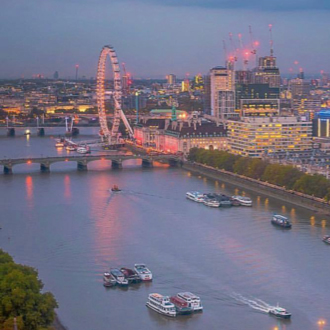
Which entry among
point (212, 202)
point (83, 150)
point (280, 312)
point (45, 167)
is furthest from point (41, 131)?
point (280, 312)

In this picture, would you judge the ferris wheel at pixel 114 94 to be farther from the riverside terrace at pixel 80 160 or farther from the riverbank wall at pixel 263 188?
the riverbank wall at pixel 263 188

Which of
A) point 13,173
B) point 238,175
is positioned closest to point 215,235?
point 238,175

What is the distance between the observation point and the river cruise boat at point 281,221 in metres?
8.68

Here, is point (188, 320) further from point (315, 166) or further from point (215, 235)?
Answer: point (315, 166)

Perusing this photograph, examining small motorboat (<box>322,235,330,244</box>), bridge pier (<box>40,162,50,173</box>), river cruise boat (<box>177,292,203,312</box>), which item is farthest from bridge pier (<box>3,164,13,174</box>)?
river cruise boat (<box>177,292,203,312</box>)

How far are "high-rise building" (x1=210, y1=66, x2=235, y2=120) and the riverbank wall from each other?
37.3 feet

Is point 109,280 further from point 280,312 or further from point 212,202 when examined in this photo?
point 212,202

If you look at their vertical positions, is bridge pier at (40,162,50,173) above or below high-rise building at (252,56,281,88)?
below

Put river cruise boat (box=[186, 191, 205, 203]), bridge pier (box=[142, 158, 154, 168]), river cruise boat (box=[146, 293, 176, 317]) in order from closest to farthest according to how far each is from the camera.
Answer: river cruise boat (box=[146, 293, 176, 317]) → river cruise boat (box=[186, 191, 205, 203]) → bridge pier (box=[142, 158, 154, 168])

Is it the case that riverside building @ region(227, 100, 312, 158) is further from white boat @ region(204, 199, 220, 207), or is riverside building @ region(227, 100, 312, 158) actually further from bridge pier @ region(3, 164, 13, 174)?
white boat @ region(204, 199, 220, 207)

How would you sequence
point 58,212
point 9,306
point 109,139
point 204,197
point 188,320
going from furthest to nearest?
point 109,139 → point 204,197 → point 58,212 → point 188,320 → point 9,306

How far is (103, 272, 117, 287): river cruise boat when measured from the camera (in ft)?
21.6

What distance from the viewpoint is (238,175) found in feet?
40.8

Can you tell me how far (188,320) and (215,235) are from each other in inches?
94.3
